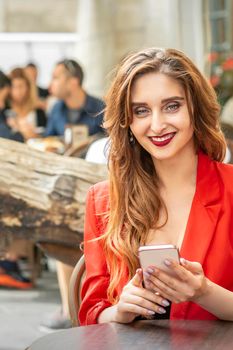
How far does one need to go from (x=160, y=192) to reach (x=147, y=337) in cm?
49

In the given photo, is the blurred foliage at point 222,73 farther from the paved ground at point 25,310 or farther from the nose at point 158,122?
the nose at point 158,122

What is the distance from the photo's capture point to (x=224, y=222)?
8.26 feet

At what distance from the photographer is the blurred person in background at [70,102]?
7523 millimetres

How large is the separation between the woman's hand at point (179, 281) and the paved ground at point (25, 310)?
2.86 m

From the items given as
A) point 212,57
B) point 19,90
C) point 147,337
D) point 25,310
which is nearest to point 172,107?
point 147,337

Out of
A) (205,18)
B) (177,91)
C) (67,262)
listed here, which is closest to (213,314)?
(177,91)

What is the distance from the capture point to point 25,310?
6242 millimetres

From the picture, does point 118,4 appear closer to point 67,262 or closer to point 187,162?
point 67,262

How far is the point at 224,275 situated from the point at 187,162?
30cm

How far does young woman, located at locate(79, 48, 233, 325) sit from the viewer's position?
249 cm

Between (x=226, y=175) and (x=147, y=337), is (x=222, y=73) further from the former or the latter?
(x=147, y=337)

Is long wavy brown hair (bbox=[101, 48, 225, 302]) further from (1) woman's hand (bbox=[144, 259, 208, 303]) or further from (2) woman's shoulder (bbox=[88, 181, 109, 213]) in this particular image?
(1) woman's hand (bbox=[144, 259, 208, 303])

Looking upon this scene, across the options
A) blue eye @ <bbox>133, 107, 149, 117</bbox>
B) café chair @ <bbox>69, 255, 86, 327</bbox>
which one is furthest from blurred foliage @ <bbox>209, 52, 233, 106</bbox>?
blue eye @ <bbox>133, 107, 149, 117</bbox>

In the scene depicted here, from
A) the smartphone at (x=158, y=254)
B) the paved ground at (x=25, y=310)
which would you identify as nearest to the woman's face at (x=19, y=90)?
the paved ground at (x=25, y=310)
